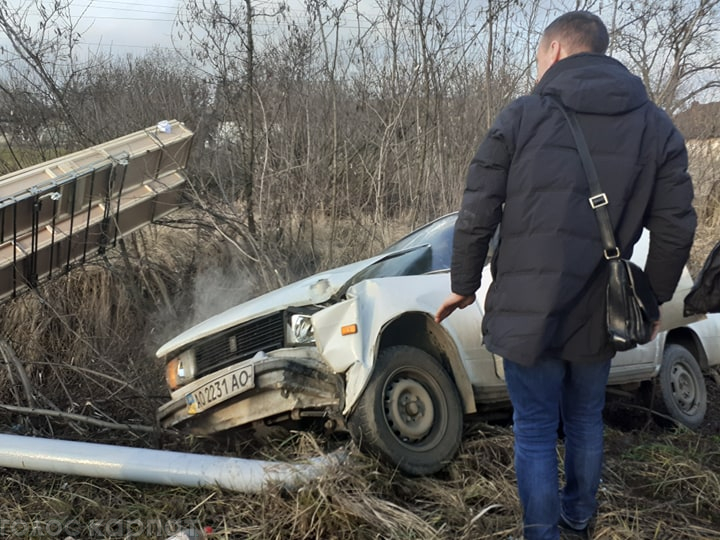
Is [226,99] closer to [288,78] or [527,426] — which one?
[288,78]

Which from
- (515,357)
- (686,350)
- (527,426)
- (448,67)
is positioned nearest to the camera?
(515,357)

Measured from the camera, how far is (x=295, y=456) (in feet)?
11.6

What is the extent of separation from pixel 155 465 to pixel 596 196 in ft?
8.14

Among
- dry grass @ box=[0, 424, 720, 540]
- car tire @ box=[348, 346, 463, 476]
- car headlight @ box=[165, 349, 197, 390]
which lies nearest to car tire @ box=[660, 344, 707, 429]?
dry grass @ box=[0, 424, 720, 540]

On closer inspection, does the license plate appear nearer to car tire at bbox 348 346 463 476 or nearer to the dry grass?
the dry grass

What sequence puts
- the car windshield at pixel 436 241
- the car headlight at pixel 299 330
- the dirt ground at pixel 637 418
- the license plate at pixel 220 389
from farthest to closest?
the dirt ground at pixel 637 418, the car windshield at pixel 436 241, the car headlight at pixel 299 330, the license plate at pixel 220 389

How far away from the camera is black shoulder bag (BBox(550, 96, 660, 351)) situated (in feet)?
7.29

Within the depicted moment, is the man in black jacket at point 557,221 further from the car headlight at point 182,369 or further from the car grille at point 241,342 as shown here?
the car headlight at point 182,369

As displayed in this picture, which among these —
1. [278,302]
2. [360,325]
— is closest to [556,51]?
[360,325]

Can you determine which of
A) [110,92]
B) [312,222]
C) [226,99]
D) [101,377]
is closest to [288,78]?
[226,99]

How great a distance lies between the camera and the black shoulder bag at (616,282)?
2221mm

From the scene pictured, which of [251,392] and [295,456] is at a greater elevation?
[251,392]

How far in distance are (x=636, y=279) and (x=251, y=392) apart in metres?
→ 1.95

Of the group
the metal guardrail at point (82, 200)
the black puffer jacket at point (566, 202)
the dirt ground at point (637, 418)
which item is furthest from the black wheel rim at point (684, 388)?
the metal guardrail at point (82, 200)
